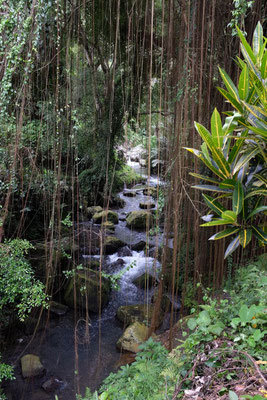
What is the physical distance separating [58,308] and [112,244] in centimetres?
146

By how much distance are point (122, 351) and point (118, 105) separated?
2885mm

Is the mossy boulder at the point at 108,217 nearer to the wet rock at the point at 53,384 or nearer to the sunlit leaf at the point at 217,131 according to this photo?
the wet rock at the point at 53,384

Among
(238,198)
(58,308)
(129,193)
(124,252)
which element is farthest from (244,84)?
(129,193)

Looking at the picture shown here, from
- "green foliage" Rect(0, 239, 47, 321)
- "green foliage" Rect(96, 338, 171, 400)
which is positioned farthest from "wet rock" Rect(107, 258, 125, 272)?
"green foliage" Rect(0, 239, 47, 321)

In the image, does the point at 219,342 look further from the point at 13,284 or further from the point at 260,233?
the point at 13,284

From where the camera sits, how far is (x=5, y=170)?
2.43m

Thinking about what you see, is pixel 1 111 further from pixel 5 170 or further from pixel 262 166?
pixel 262 166

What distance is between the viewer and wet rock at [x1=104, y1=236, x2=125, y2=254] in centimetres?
474

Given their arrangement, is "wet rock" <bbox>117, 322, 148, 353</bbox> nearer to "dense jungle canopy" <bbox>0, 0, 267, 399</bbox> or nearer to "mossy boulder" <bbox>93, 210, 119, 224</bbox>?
"dense jungle canopy" <bbox>0, 0, 267, 399</bbox>

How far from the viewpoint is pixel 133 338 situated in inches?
119

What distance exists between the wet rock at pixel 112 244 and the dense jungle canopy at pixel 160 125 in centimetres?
24

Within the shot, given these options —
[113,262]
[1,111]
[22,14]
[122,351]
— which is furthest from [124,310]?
[22,14]

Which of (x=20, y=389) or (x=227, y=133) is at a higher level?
(x=227, y=133)

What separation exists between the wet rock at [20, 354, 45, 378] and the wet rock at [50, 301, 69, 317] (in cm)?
69
